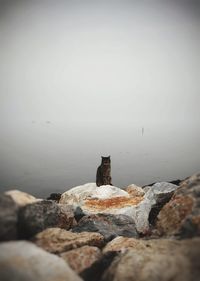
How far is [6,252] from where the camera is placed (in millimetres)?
2354

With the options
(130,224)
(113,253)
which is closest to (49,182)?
(130,224)

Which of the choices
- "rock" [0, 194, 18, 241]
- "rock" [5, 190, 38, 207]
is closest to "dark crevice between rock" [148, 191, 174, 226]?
"rock" [5, 190, 38, 207]

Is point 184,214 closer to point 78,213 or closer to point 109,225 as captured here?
point 109,225

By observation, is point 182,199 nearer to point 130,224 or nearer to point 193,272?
point 193,272

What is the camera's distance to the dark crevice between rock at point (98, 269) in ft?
8.45

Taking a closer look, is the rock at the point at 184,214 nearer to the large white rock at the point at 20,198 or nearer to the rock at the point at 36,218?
the rock at the point at 36,218

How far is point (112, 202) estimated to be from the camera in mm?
5461

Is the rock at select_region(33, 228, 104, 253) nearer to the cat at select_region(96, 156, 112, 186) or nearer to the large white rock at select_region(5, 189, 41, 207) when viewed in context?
the large white rock at select_region(5, 189, 41, 207)

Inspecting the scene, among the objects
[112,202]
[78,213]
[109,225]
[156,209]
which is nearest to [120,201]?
[112,202]

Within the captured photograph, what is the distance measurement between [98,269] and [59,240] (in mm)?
613

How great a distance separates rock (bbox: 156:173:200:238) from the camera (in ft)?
8.78

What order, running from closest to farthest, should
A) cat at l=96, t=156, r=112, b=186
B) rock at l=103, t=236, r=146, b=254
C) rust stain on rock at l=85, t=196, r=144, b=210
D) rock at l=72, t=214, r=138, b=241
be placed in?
rock at l=103, t=236, r=146, b=254
rock at l=72, t=214, r=138, b=241
rust stain on rock at l=85, t=196, r=144, b=210
cat at l=96, t=156, r=112, b=186

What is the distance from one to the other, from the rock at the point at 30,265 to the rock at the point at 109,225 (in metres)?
1.61

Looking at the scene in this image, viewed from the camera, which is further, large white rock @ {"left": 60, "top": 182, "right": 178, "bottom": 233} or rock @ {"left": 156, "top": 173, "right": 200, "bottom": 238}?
large white rock @ {"left": 60, "top": 182, "right": 178, "bottom": 233}
